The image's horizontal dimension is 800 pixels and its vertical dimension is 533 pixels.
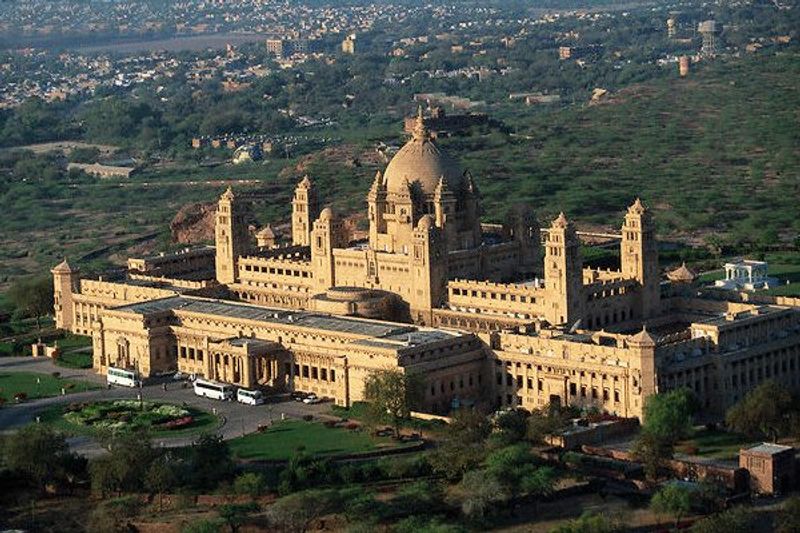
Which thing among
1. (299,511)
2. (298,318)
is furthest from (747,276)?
(299,511)

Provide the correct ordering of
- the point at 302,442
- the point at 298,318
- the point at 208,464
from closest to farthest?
the point at 208,464, the point at 302,442, the point at 298,318

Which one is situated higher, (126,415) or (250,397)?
(250,397)

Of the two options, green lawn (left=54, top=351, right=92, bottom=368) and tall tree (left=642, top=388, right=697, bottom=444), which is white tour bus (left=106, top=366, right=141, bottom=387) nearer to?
green lawn (left=54, top=351, right=92, bottom=368)

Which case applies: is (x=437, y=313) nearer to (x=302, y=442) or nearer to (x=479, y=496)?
(x=302, y=442)

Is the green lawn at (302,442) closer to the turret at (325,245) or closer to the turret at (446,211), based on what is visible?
the turret at (446,211)

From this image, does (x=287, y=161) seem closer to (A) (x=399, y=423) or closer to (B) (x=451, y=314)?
(B) (x=451, y=314)

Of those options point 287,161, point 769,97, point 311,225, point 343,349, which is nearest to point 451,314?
point 343,349

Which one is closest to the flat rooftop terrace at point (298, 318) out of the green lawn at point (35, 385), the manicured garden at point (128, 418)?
Answer: the green lawn at point (35, 385)

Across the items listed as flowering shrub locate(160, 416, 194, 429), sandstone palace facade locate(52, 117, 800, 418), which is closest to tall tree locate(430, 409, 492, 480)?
sandstone palace facade locate(52, 117, 800, 418)
